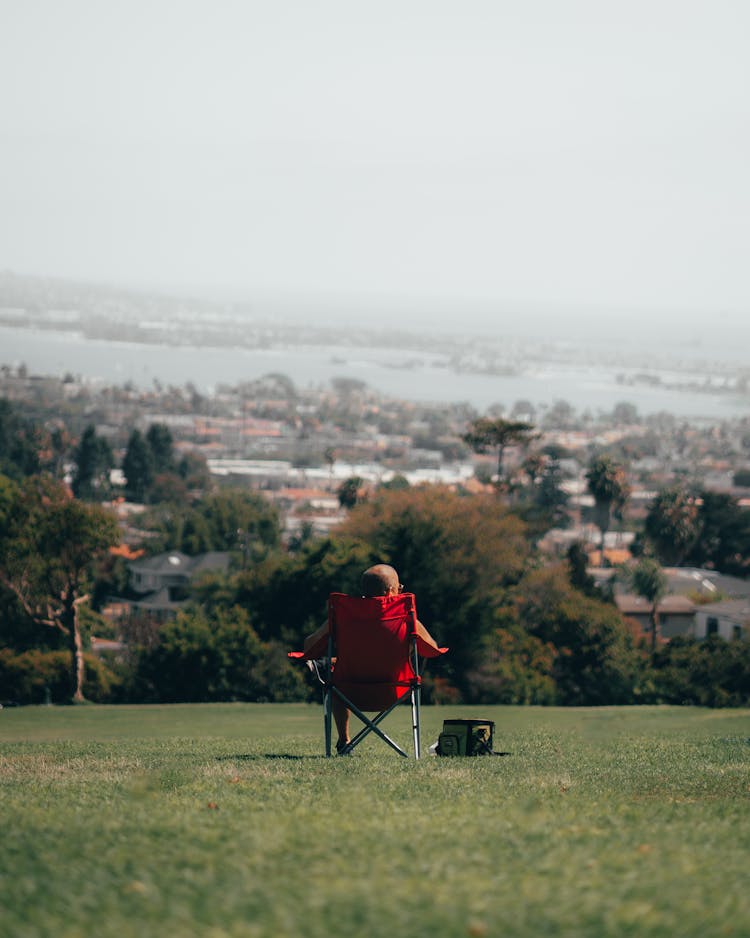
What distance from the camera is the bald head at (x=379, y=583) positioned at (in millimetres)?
8281

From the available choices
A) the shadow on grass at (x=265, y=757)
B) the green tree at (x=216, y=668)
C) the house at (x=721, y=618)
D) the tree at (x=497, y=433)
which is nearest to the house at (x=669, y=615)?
the house at (x=721, y=618)

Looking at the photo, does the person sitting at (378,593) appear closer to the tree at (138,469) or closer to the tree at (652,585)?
the tree at (652,585)

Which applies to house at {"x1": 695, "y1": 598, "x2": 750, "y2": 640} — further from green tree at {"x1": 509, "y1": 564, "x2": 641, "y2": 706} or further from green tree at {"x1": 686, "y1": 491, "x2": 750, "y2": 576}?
green tree at {"x1": 686, "y1": 491, "x2": 750, "y2": 576}

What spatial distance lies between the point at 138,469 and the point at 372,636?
93397mm

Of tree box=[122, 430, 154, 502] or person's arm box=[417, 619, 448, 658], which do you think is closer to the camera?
person's arm box=[417, 619, 448, 658]

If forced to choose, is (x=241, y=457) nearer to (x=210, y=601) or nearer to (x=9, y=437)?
(x=9, y=437)

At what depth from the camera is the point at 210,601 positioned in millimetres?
42156

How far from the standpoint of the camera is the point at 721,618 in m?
46.9

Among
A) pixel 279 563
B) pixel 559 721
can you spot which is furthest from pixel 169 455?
pixel 559 721

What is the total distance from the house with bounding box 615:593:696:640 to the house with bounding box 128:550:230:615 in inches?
706

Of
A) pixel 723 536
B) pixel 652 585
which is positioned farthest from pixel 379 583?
pixel 723 536

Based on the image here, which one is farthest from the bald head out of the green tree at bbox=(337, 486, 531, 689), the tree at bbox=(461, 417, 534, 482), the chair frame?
the tree at bbox=(461, 417, 534, 482)

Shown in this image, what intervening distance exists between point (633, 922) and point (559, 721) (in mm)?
10711

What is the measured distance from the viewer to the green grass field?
3.73 metres
